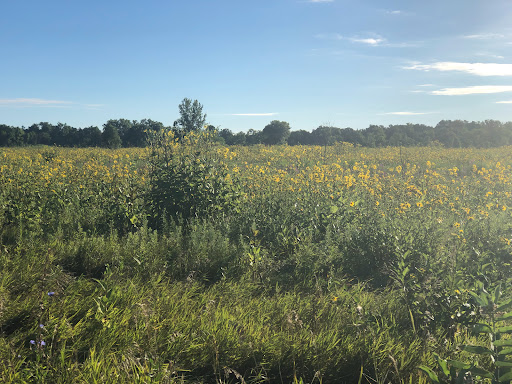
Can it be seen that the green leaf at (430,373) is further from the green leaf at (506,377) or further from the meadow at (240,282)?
the green leaf at (506,377)

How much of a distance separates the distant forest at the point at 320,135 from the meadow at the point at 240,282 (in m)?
20.6

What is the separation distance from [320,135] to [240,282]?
3346 centimetres

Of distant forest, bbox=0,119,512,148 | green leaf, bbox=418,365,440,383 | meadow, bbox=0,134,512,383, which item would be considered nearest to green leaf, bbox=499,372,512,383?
meadow, bbox=0,134,512,383

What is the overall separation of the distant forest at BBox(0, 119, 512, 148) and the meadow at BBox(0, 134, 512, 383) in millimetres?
20618

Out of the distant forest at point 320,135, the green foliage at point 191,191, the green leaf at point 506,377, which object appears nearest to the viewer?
the green leaf at point 506,377

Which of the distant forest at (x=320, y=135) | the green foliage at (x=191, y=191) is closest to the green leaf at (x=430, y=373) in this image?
the green foliage at (x=191, y=191)

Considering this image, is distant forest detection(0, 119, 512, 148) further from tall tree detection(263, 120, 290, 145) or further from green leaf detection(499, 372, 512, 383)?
green leaf detection(499, 372, 512, 383)

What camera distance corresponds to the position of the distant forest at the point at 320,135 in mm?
31781

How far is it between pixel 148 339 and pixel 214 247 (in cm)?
194

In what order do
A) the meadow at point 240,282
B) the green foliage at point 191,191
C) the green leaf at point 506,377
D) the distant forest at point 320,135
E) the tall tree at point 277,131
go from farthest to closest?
the tall tree at point 277,131, the distant forest at point 320,135, the green foliage at point 191,191, the meadow at point 240,282, the green leaf at point 506,377

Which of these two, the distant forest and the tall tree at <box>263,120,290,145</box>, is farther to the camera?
the tall tree at <box>263,120,290,145</box>

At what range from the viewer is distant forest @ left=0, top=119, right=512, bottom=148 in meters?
31.8

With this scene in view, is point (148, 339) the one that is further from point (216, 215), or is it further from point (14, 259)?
point (216, 215)


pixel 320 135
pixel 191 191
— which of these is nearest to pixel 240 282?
pixel 191 191
